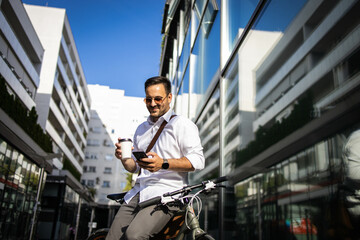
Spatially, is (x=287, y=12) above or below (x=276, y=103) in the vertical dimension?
above

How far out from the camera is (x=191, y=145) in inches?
94.6

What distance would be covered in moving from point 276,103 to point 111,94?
7064 centimetres

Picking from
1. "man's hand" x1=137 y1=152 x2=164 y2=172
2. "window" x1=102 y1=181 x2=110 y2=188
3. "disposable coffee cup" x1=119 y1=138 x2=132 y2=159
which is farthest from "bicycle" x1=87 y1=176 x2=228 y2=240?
"window" x1=102 y1=181 x2=110 y2=188

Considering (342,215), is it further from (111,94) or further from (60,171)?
(111,94)

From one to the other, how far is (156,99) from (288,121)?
0.94 metres

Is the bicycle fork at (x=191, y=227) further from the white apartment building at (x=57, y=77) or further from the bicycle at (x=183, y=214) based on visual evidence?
the white apartment building at (x=57, y=77)

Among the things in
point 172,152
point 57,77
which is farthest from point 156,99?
point 57,77

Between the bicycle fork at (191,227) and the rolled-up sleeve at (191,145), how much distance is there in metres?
0.30

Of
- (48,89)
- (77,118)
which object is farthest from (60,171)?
(77,118)

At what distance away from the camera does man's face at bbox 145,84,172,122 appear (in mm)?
2557

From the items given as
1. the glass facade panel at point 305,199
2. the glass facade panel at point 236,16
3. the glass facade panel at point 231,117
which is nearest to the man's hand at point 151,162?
the glass facade panel at point 305,199

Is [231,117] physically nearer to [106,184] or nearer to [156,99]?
[156,99]

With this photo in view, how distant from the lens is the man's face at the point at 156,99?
2557 mm

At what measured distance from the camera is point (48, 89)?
32.5 m
